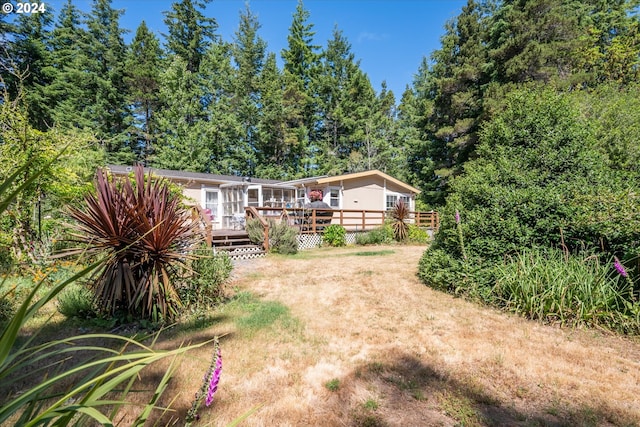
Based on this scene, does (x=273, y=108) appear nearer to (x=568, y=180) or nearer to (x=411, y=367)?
(x=568, y=180)

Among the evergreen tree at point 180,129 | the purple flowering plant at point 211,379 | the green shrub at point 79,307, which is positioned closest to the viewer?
the purple flowering plant at point 211,379

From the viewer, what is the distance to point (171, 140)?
24078 millimetres

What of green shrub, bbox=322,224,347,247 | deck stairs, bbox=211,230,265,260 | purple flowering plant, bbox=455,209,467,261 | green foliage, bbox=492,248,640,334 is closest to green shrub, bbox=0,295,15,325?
deck stairs, bbox=211,230,265,260

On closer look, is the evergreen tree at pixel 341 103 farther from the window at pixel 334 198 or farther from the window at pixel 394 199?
the window at pixel 334 198

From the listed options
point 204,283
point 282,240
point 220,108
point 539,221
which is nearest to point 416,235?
point 282,240

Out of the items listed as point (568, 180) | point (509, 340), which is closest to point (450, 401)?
point (509, 340)

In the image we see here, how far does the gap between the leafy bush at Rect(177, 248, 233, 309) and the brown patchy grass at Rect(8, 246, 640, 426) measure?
0.40 metres

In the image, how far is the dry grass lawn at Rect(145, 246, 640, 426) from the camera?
2.31 m

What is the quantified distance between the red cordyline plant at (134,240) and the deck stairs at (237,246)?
5177 millimetres

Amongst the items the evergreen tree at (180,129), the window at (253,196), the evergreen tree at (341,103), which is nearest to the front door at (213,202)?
the window at (253,196)

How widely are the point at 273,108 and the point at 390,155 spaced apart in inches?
523

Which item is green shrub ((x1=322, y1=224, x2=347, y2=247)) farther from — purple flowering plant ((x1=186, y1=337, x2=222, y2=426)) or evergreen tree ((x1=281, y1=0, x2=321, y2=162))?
evergreen tree ((x1=281, y1=0, x2=321, y2=162))

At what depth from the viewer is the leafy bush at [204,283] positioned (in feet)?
14.7

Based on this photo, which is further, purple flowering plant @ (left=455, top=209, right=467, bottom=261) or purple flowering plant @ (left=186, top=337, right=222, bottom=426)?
purple flowering plant @ (left=455, top=209, right=467, bottom=261)
